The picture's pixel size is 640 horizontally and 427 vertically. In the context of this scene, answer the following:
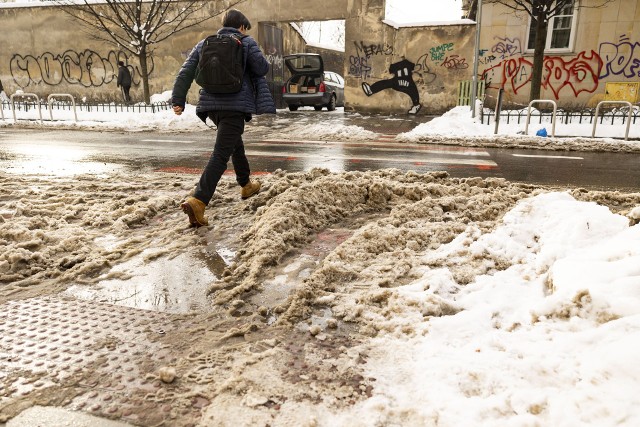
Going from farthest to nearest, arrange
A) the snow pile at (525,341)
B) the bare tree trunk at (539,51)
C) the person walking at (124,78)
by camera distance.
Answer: the person walking at (124,78) < the bare tree trunk at (539,51) < the snow pile at (525,341)

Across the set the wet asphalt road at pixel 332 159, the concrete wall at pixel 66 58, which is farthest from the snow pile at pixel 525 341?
the concrete wall at pixel 66 58

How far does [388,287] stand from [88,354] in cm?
167

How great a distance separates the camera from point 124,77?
63.0ft

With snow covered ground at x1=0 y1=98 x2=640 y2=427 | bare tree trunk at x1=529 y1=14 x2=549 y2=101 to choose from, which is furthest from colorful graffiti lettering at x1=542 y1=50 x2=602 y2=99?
snow covered ground at x1=0 y1=98 x2=640 y2=427

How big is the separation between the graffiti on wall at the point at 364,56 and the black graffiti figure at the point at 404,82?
24.6 inches

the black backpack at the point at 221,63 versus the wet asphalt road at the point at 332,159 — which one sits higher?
the black backpack at the point at 221,63

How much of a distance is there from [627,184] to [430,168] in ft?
8.06

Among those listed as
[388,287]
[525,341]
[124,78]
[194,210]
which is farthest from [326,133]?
[124,78]

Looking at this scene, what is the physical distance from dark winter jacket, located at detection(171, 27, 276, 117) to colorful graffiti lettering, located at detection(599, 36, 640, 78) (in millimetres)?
15553

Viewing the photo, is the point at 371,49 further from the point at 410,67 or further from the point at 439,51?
the point at 439,51

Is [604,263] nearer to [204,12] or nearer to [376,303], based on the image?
[376,303]

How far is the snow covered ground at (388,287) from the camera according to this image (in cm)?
180

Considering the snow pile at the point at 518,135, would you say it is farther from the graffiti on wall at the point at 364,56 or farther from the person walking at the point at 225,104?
the person walking at the point at 225,104

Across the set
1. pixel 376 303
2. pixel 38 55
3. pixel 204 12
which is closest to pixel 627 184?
pixel 376 303
